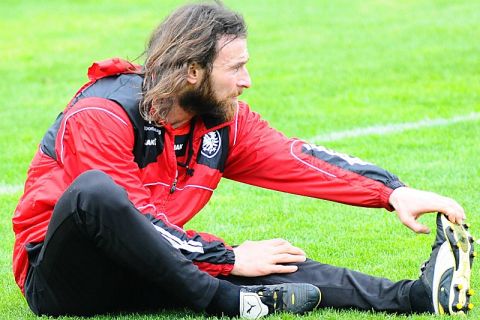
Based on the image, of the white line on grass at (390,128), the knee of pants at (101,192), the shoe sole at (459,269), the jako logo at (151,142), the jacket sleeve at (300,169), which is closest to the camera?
the knee of pants at (101,192)

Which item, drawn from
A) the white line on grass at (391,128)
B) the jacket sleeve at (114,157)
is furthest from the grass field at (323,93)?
the jacket sleeve at (114,157)

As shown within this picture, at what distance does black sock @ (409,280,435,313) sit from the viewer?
4809 millimetres

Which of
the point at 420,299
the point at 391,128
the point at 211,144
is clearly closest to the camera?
the point at 420,299

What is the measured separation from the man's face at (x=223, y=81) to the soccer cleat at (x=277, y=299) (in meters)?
0.86

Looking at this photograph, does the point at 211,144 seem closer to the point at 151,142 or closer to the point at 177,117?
the point at 177,117

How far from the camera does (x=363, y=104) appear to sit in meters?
10.9

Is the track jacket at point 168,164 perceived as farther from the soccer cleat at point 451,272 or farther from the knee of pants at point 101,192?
the soccer cleat at point 451,272

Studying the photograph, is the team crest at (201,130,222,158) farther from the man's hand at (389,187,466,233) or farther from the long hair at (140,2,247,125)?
the man's hand at (389,187,466,233)

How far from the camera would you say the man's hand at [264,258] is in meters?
4.95

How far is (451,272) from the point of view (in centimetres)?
469

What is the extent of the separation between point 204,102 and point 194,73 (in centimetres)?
14

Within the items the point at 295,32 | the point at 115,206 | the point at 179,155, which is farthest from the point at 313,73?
the point at 115,206

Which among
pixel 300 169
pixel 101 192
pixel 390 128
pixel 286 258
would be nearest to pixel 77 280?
pixel 101 192

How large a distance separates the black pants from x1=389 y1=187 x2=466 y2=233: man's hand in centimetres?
31
